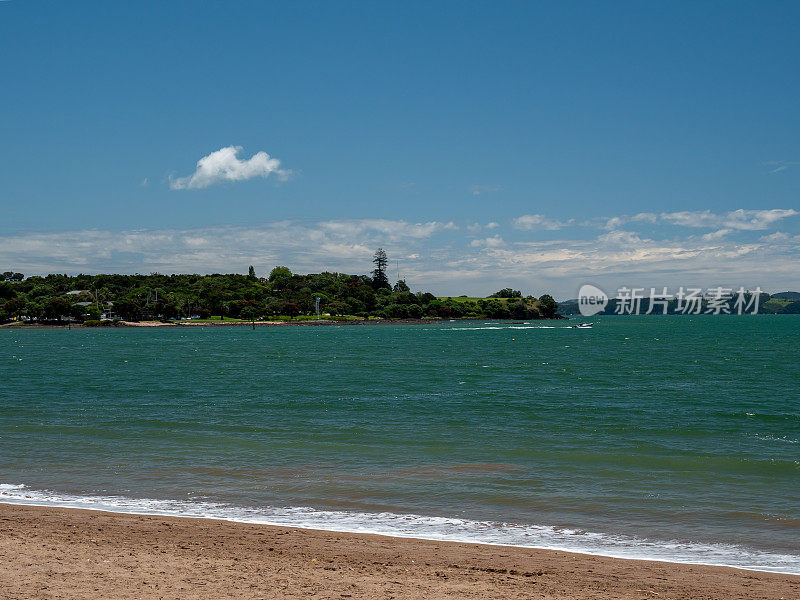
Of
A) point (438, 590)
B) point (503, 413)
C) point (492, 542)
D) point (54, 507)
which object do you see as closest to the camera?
point (438, 590)

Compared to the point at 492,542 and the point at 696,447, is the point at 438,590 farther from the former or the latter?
the point at 696,447

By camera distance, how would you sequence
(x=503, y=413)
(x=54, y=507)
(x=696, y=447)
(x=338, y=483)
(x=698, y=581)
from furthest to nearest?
1. (x=503, y=413)
2. (x=696, y=447)
3. (x=338, y=483)
4. (x=54, y=507)
5. (x=698, y=581)

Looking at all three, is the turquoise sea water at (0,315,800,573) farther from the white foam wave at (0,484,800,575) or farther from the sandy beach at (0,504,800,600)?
the sandy beach at (0,504,800,600)

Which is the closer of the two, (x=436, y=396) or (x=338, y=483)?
(x=338, y=483)

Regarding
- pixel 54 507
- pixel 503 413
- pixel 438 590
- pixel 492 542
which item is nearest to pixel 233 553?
pixel 438 590

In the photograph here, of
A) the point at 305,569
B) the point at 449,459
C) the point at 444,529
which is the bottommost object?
the point at 449,459

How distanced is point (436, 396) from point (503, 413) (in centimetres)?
782

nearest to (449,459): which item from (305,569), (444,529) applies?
(444,529)

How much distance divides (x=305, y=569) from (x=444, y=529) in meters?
3.73

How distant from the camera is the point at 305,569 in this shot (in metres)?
10.5

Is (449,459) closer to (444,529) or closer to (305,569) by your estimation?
(444,529)

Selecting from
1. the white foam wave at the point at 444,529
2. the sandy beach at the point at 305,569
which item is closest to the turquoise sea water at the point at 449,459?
the white foam wave at the point at 444,529

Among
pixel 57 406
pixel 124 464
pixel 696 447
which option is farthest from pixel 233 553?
pixel 57 406

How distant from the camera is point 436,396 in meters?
39.1
